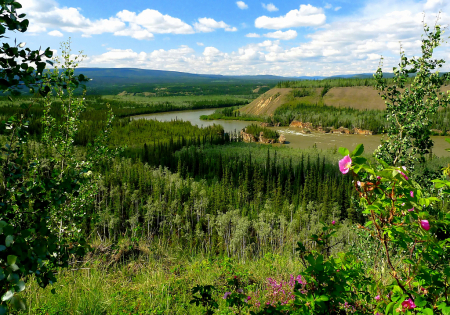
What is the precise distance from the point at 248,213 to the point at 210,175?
55.7 ft

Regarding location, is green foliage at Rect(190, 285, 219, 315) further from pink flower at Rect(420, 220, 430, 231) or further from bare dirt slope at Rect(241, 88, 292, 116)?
bare dirt slope at Rect(241, 88, 292, 116)

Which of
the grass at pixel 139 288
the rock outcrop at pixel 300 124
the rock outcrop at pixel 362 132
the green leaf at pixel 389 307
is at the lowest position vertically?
the rock outcrop at pixel 362 132

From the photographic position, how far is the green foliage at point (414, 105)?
8.82 metres

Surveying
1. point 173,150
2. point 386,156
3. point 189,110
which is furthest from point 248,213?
point 189,110

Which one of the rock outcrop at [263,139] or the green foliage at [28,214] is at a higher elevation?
the green foliage at [28,214]

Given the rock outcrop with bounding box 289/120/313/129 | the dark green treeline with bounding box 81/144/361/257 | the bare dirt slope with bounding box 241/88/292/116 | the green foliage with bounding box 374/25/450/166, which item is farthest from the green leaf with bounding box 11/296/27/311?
the bare dirt slope with bounding box 241/88/292/116

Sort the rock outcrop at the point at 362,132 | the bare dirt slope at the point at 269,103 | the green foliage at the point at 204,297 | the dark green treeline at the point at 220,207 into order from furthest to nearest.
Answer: the bare dirt slope at the point at 269,103, the rock outcrop at the point at 362,132, the dark green treeline at the point at 220,207, the green foliage at the point at 204,297

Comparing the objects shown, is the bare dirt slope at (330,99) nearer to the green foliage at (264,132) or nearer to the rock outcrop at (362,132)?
the rock outcrop at (362,132)

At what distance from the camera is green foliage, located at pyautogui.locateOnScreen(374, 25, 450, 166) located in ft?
28.9

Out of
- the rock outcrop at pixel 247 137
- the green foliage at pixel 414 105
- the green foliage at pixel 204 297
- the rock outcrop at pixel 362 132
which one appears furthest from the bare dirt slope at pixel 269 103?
the green foliage at pixel 204 297

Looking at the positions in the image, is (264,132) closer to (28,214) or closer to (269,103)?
(269,103)

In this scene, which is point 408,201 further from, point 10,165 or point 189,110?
point 189,110

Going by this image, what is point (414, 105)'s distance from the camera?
9.00m

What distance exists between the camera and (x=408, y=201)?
237 cm
